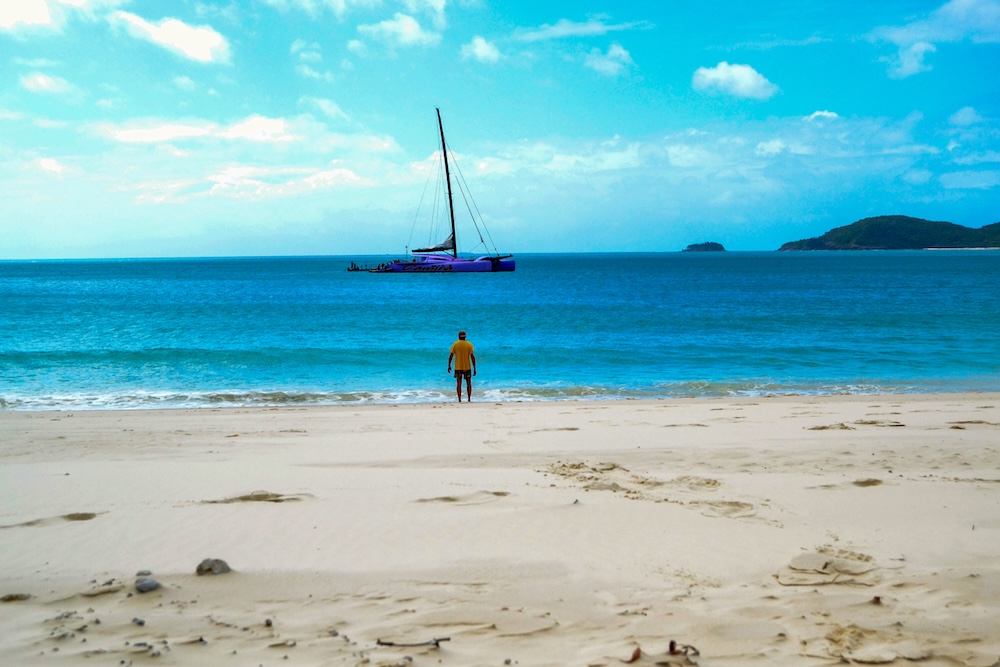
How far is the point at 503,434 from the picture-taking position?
10.8 meters

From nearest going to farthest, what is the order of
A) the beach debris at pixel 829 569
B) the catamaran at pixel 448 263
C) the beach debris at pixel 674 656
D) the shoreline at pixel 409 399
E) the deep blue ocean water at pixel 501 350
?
the beach debris at pixel 674 656, the beach debris at pixel 829 569, the shoreline at pixel 409 399, the deep blue ocean water at pixel 501 350, the catamaran at pixel 448 263

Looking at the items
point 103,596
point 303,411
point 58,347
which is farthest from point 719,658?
point 58,347

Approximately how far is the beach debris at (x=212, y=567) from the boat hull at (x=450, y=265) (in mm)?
85191

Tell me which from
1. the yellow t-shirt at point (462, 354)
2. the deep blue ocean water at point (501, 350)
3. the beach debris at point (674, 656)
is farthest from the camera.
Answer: the deep blue ocean water at point (501, 350)

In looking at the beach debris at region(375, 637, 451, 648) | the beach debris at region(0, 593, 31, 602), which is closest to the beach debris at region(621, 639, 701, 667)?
the beach debris at region(375, 637, 451, 648)

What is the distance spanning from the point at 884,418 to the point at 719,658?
10.0m

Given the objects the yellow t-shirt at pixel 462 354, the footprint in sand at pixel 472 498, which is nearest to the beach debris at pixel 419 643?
the footprint in sand at pixel 472 498

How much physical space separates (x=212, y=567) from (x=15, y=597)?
117 centimetres

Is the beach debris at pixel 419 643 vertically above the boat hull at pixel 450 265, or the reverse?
the boat hull at pixel 450 265

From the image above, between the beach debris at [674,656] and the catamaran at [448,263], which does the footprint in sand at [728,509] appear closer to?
the beach debris at [674,656]

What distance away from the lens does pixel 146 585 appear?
14.7 ft

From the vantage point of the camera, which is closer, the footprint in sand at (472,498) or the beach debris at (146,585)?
the beach debris at (146,585)

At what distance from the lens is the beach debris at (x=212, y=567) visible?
4730mm

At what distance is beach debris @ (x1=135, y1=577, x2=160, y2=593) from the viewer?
4457mm
